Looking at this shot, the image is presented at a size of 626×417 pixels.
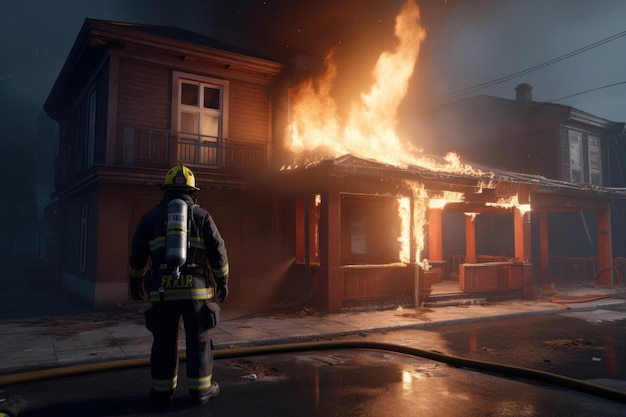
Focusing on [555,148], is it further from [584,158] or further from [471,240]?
[471,240]

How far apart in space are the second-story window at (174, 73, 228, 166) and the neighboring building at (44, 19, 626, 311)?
0.04 meters

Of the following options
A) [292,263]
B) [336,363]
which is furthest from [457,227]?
[336,363]

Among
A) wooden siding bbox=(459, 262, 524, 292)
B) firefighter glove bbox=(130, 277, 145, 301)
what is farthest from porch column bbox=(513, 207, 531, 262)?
firefighter glove bbox=(130, 277, 145, 301)

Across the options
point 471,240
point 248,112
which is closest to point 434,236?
point 471,240

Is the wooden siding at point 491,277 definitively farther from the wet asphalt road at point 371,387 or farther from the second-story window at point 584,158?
the second-story window at point 584,158

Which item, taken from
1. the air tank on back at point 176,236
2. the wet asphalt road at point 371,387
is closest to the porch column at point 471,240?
the wet asphalt road at point 371,387

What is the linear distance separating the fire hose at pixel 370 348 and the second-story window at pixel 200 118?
7.04m

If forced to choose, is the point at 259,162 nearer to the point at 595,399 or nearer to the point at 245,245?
the point at 245,245

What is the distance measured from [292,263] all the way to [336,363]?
6454 millimetres

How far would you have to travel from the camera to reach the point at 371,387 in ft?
16.5

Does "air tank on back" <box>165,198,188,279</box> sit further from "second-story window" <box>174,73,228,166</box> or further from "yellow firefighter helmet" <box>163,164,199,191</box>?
"second-story window" <box>174,73,228,166</box>

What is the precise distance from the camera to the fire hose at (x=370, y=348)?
4.84 m

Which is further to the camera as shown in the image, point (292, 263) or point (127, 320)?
point (292, 263)

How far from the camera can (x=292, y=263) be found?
12.5m
